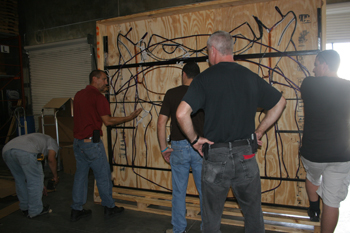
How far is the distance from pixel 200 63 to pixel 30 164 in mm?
2534

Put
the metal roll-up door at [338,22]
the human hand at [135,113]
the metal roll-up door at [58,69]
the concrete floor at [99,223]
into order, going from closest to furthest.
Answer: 1. the concrete floor at [99,223]
2. the human hand at [135,113]
3. the metal roll-up door at [338,22]
4. the metal roll-up door at [58,69]

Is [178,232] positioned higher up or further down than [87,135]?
further down

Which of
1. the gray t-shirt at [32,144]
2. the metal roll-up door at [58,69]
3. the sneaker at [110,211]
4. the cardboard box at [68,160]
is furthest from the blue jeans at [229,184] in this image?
the metal roll-up door at [58,69]

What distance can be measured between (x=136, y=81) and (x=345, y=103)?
2.50 m

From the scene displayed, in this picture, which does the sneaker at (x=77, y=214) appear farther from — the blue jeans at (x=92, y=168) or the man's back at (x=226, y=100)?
the man's back at (x=226, y=100)

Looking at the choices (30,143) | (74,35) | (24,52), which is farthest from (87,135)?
(24,52)

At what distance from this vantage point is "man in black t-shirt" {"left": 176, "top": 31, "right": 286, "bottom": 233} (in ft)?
5.82

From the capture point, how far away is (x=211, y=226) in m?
1.81

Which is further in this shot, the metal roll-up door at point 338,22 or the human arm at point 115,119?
the metal roll-up door at point 338,22

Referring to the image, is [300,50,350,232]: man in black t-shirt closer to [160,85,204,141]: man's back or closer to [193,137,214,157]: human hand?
[160,85,204,141]: man's back

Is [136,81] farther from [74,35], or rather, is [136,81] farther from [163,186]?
[74,35]

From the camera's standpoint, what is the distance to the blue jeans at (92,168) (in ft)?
10.3

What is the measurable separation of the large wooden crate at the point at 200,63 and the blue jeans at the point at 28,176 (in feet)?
3.23

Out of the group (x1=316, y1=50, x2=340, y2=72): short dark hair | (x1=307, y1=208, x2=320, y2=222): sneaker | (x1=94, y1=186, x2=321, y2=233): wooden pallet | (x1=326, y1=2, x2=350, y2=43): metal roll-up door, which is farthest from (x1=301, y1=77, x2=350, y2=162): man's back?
(x1=326, y1=2, x2=350, y2=43): metal roll-up door
